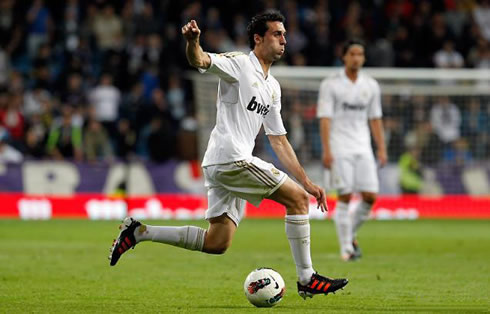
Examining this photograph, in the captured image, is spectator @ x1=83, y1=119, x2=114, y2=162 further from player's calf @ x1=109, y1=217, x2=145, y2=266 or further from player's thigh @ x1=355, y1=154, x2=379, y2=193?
player's calf @ x1=109, y1=217, x2=145, y2=266

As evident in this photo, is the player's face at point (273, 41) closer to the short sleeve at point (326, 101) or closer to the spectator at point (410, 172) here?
the short sleeve at point (326, 101)

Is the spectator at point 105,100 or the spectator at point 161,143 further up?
the spectator at point 105,100

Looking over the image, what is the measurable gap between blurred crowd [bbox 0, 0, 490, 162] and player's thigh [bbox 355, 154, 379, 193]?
8137 mm

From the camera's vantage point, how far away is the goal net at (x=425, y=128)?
19.9 meters

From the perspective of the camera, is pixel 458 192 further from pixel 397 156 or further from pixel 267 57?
pixel 267 57

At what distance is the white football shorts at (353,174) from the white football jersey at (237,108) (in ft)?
13.4

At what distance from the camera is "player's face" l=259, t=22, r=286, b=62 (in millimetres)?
7984

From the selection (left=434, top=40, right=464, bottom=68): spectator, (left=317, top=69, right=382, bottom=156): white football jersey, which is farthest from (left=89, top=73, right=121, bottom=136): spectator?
(left=317, top=69, right=382, bottom=156): white football jersey

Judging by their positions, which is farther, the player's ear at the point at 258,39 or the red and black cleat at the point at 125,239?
the red and black cleat at the point at 125,239

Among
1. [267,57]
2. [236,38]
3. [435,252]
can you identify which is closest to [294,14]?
[236,38]

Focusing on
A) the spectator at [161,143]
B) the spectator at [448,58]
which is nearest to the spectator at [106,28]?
the spectator at [161,143]

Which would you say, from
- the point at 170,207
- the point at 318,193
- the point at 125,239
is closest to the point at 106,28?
the point at 170,207

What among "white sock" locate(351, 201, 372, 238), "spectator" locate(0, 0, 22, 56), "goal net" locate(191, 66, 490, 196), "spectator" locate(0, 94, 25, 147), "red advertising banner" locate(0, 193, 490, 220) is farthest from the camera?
"spectator" locate(0, 0, 22, 56)

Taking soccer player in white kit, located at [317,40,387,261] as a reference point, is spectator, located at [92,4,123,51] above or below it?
above
